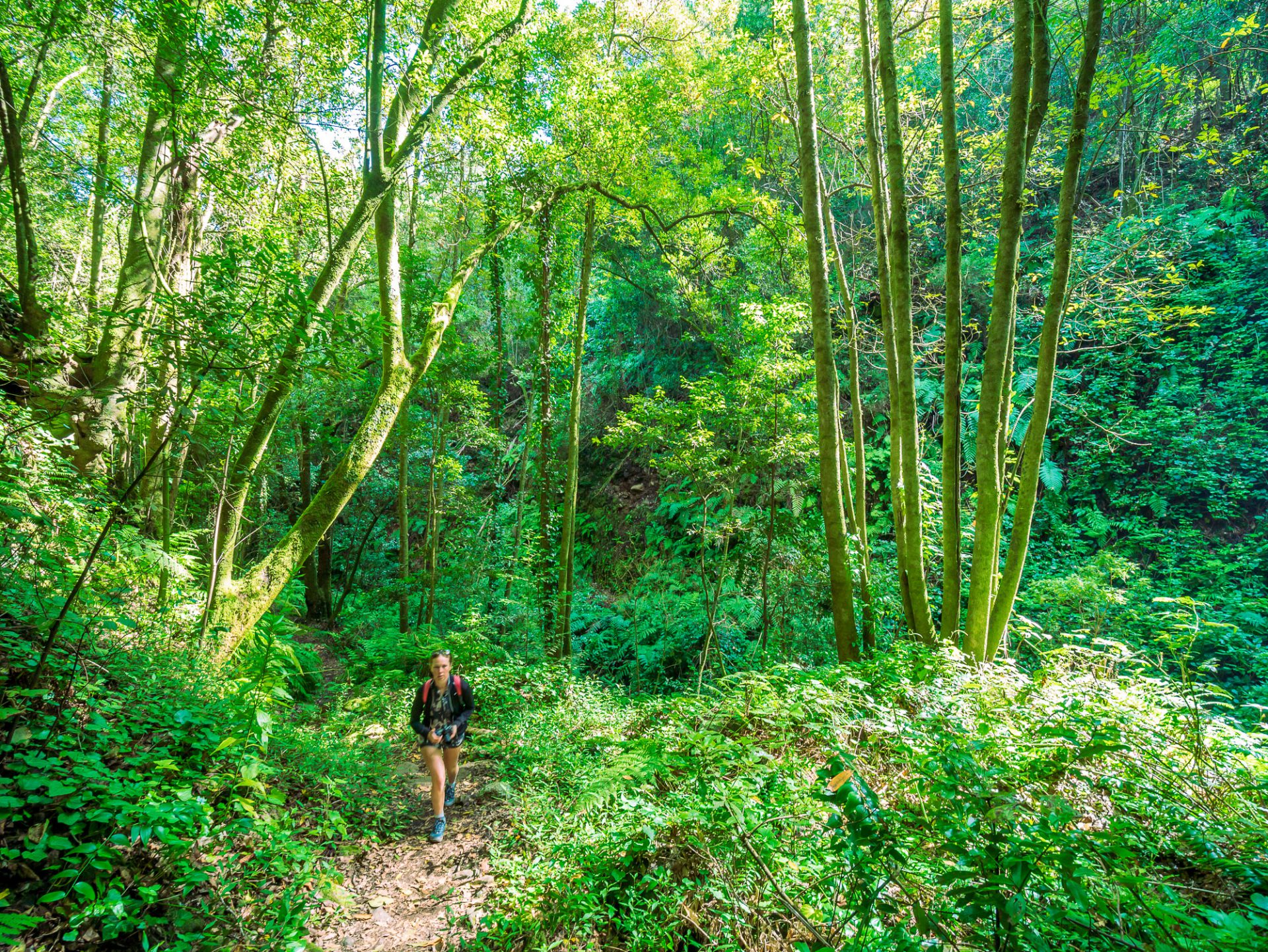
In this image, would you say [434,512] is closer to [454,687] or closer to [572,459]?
[572,459]

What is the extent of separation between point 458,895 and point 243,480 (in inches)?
151

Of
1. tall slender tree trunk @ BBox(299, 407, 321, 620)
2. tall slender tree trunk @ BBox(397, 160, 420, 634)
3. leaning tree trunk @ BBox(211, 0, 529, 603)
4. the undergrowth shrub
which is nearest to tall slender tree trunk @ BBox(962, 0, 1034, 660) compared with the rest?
the undergrowth shrub

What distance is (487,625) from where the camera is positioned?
873 cm

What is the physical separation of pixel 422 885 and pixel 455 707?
1.20 meters

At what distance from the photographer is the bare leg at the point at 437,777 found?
418 cm

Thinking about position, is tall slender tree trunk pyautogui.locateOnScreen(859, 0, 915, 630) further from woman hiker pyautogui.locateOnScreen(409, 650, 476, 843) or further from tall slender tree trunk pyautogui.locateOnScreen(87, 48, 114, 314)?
tall slender tree trunk pyautogui.locateOnScreen(87, 48, 114, 314)

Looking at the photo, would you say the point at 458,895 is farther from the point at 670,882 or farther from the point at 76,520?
the point at 76,520

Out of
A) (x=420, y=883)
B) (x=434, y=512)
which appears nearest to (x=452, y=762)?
(x=420, y=883)

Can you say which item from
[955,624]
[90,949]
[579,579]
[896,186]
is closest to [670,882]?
[90,949]

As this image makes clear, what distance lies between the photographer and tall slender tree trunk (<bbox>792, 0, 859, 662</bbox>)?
208 inches

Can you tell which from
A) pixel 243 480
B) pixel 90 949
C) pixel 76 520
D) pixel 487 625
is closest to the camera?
pixel 90 949

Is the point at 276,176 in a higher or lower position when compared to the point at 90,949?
higher

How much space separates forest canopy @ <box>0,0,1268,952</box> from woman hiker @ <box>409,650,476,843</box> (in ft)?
1.44

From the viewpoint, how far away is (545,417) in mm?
9398
